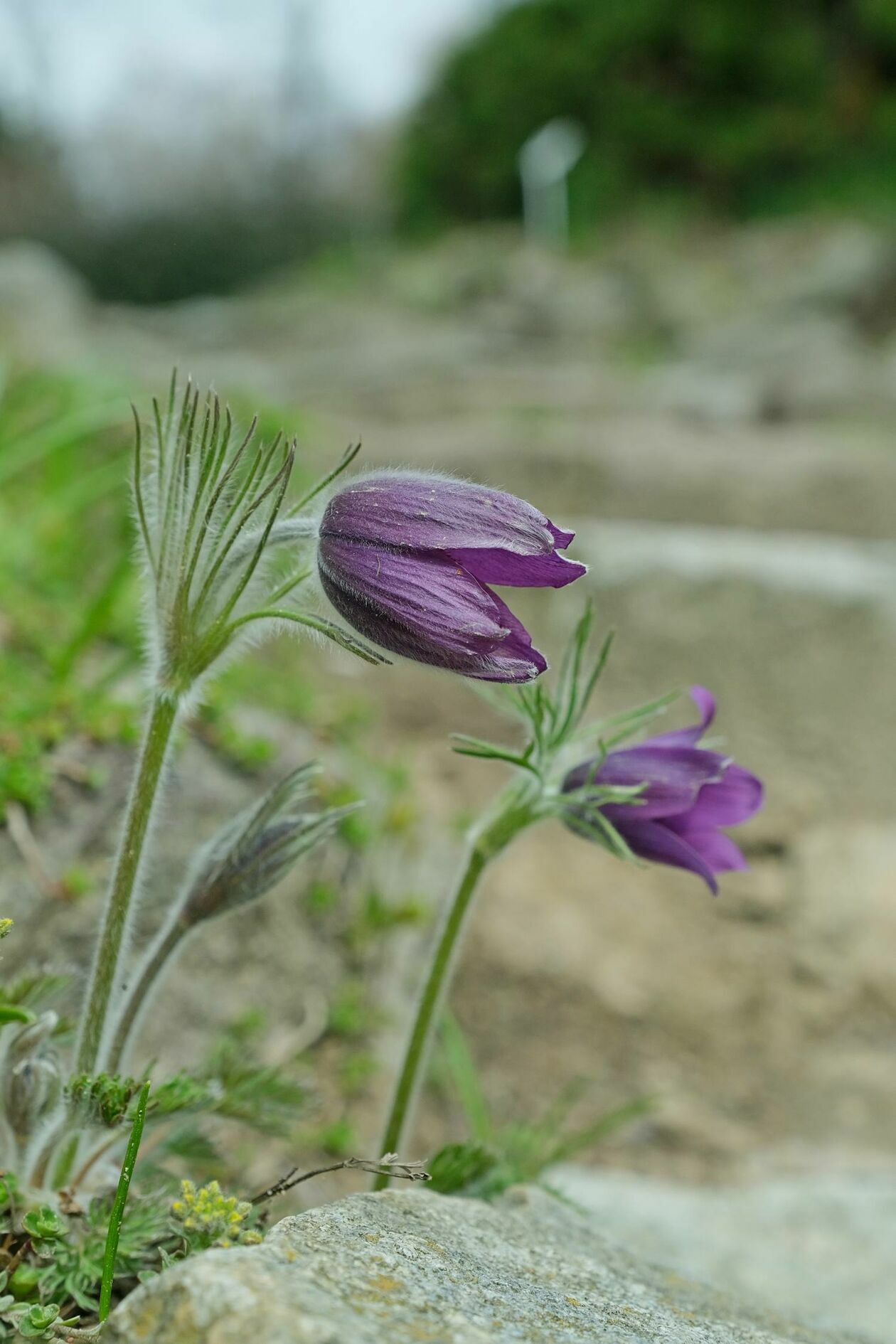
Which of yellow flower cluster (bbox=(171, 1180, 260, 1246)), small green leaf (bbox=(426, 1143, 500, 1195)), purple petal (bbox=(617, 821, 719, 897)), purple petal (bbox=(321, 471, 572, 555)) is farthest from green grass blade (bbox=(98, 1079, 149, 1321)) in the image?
purple petal (bbox=(617, 821, 719, 897))

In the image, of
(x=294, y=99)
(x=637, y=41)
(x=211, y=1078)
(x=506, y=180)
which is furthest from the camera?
(x=294, y=99)

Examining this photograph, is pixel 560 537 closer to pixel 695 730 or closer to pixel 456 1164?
pixel 695 730

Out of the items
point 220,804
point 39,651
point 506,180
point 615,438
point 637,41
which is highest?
point 637,41

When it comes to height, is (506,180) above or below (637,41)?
below

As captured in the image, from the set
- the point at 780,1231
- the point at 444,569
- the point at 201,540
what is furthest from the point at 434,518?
the point at 780,1231

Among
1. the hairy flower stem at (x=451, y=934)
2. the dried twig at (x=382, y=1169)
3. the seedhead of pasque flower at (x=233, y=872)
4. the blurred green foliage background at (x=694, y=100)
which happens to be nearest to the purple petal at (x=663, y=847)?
the hairy flower stem at (x=451, y=934)

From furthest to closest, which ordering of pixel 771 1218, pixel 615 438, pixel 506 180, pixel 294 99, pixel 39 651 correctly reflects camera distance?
pixel 294 99, pixel 506 180, pixel 615 438, pixel 39 651, pixel 771 1218

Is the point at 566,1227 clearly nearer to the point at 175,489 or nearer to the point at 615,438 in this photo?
the point at 175,489

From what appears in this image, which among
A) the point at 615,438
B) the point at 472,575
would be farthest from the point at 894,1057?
the point at 615,438

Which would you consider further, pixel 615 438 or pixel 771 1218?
pixel 615 438
